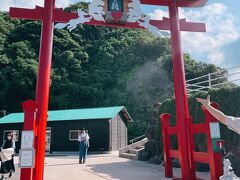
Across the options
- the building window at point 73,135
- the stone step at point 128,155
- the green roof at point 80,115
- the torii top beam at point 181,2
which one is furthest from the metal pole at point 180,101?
the building window at point 73,135

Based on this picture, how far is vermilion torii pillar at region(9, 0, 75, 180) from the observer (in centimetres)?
607

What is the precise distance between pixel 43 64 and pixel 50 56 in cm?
32

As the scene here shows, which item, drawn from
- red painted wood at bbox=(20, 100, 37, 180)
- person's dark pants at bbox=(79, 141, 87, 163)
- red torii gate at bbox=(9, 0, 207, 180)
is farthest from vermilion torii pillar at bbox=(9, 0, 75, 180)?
person's dark pants at bbox=(79, 141, 87, 163)

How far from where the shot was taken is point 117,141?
23.3 metres

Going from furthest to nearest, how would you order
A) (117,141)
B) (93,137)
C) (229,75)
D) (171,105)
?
(117,141), (93,137), (171,105), (229,75)

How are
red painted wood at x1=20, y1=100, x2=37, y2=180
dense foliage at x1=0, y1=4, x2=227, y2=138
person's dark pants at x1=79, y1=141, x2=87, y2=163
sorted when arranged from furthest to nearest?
dense foliage at x1=0, y1=4, x2=227, y2=138 → person's dark pants at x1=79, y1=141, x2=87, y2=163 → red painted wood at x1=20, y1=100, x2=37, y2=180

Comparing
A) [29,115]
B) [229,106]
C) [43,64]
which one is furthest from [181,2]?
[29,115]

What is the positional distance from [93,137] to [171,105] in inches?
414

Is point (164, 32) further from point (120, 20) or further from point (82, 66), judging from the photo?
point (82, 66)

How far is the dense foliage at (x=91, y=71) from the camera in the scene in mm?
33469

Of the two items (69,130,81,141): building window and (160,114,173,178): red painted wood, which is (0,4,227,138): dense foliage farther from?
(160,114,173,178): red painted wood

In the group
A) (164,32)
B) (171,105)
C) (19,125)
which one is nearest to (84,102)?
(19,125)

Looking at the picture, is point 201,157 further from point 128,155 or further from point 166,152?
point 128,155

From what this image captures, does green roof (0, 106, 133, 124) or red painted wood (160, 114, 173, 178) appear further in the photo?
green roof (0, 106, 133, 124)
